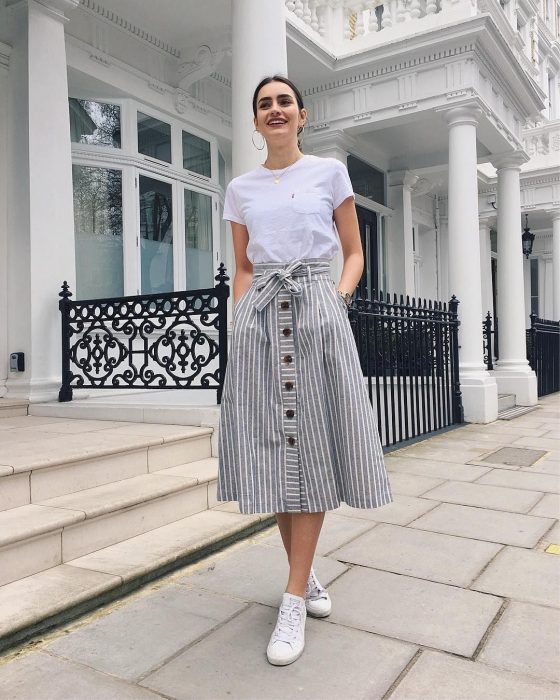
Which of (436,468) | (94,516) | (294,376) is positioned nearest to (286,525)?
(294,376)

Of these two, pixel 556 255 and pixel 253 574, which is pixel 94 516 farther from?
pixel 556 255

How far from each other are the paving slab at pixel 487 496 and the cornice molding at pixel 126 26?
618 centimetres

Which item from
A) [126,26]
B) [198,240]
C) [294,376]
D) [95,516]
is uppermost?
[126,26]

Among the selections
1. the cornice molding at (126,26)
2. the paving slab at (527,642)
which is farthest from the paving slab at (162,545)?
the cornice molding at (126,26)

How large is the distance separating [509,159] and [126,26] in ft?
20.5

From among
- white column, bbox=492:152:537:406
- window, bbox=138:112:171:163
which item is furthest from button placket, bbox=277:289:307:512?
white column, bbox=492:152:537:406

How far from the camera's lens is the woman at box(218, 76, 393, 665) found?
208cm

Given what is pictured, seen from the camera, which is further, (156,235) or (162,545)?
(156,235)

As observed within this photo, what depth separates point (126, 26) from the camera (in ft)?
23.4

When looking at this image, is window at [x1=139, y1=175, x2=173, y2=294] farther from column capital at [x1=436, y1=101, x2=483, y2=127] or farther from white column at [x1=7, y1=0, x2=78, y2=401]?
column capital at [x1=436, y1=101, x2=483, y2=127]

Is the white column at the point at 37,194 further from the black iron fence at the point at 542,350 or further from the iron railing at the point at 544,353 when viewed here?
the iron railing at the point at 544,353

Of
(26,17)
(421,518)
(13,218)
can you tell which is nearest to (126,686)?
(421,518)

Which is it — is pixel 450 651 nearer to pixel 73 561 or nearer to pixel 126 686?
pixel 126 686

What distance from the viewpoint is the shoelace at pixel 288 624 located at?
203 cm
